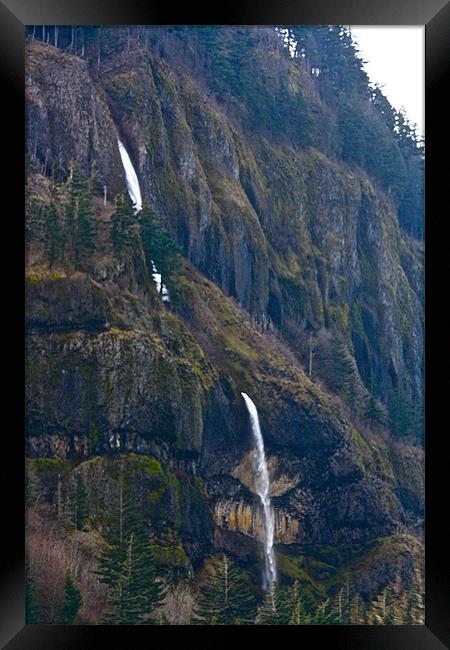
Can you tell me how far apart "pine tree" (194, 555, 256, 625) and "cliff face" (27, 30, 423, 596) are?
47 centimetres

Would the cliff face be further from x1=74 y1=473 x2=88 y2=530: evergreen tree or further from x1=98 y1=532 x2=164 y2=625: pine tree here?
x1=98 y1=532 x2=164 y2=625: pine tree

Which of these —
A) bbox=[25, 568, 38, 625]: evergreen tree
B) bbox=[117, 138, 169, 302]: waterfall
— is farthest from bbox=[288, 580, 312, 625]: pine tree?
bbox=[117, 138, 169, 302]: waterfall

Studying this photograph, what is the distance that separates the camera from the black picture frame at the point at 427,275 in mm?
4348

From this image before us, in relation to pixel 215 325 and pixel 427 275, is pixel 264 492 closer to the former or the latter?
pixel 215 325

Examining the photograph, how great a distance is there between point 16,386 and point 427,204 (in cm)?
203

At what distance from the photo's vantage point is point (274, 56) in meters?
27.3

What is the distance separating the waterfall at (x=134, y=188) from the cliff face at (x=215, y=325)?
190 millimetres

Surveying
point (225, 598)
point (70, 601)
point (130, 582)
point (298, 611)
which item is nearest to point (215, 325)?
point (225, 598)

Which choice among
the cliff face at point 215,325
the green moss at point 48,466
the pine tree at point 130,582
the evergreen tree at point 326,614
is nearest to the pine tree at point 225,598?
the cliff face at point 215,325

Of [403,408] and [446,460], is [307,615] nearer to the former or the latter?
[403,408]

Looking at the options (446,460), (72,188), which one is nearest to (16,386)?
(446,460)

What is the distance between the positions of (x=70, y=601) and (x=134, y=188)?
330 inches

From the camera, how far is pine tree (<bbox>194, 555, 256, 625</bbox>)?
18.5m

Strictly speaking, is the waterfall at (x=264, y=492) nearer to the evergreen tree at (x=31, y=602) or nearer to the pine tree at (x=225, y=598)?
the pine tree at (x=225, y=598)
